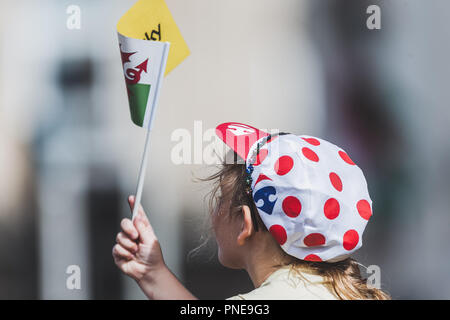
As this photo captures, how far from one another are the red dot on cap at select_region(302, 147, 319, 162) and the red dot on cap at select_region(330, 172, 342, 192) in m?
0.05

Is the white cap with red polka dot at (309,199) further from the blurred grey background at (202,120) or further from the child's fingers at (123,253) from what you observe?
the blurred grey background at (202,120)

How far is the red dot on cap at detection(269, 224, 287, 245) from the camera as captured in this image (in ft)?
3.77

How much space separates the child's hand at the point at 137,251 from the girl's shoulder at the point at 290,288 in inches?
8.8

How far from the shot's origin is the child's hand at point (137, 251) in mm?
1200

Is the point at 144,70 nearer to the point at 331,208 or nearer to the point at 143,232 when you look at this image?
the point at 143,232

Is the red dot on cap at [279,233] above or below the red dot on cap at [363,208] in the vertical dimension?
below

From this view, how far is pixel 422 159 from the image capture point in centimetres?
213

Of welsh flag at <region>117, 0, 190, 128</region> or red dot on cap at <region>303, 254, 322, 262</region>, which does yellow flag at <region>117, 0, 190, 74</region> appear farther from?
red dot on cap at <region>303, 254, 322, 262</region>

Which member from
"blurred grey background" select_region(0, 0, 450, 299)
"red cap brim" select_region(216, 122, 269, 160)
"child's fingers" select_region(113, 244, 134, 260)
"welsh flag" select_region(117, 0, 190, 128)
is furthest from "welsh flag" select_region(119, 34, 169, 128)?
"blurred grey background" select_region(0, 0, 450, 299)

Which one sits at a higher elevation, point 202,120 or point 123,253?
point 202,120

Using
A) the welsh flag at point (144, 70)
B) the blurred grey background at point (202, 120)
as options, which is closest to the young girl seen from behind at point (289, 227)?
the welsh flag at point (144, 70)

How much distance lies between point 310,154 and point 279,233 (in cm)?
→ 20

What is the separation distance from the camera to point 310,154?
1.16 m

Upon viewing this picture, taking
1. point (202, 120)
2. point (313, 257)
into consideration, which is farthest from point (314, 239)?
point (202, 120)
